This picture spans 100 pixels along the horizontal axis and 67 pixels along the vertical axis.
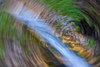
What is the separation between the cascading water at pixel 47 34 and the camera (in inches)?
58.4

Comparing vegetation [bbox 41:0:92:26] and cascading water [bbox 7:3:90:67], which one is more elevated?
vegetation [bbox 41:0:92:26]

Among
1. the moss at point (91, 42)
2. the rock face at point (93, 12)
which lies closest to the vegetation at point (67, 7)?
the rock face at point (93, 12)

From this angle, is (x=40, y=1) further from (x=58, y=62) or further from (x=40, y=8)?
(x=58, y=62)

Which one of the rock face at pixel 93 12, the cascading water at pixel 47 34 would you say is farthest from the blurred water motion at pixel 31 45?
the rock face at pixel 93 12

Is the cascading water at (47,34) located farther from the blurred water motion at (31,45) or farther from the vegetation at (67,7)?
the vegetation at (67,7)

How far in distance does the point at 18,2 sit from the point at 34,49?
1.61 ft

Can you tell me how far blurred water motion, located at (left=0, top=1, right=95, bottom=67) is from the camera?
1437 millimetres

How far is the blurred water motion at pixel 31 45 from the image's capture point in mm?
1437

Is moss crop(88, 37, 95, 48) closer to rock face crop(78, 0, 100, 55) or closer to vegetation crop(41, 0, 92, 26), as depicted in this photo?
rock face crop(78, 0, 100, 55)

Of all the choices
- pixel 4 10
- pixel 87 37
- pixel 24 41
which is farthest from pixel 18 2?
pixel 87 37

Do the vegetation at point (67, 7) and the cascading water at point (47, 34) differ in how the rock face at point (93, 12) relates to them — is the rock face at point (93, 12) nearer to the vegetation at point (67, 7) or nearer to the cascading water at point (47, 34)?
the vegetation at point (67, 7)

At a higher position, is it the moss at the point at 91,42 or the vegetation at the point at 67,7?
the vegetation at the point at 67,7

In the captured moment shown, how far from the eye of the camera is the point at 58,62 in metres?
1.54

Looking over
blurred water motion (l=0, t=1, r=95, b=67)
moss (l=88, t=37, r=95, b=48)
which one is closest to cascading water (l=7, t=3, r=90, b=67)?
blurred water motion (l=0, t=1, r=95, b=67)
